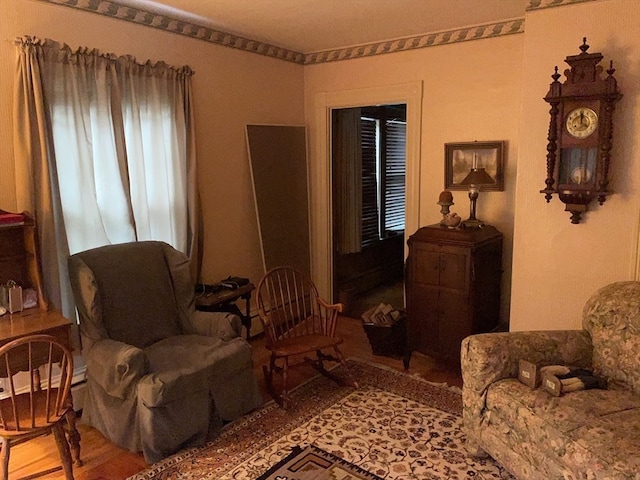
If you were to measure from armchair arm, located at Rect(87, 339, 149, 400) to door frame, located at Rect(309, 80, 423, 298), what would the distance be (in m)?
2.52

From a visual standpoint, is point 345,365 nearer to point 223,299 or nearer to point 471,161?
point 223,299

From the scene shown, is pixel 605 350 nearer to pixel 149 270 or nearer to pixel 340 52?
pixel 149 270

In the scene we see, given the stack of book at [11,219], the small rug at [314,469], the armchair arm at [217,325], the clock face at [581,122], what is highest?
the clock face at [581,122]

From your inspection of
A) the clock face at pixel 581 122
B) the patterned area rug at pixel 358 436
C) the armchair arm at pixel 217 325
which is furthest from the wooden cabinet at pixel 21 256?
the clock face at pixel 581 122

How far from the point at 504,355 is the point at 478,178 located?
163 cm

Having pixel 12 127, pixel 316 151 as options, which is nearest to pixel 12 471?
pixel 12 127

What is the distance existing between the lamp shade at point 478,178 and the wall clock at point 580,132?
2.39ft

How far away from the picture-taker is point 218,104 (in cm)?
410

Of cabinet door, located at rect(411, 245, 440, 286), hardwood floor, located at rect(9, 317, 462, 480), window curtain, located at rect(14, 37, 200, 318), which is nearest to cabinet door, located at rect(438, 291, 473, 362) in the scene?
cabinet door, located at rect(411, 245, 440, 286)

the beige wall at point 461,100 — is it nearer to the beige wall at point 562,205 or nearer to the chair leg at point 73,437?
the beige wall at point 562,205

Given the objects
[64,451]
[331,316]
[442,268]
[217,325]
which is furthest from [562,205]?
[64,451]

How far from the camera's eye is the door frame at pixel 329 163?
14.2 ft

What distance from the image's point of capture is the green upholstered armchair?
8.86 feet

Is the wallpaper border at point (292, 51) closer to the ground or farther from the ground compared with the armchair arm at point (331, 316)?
farther from the ground
